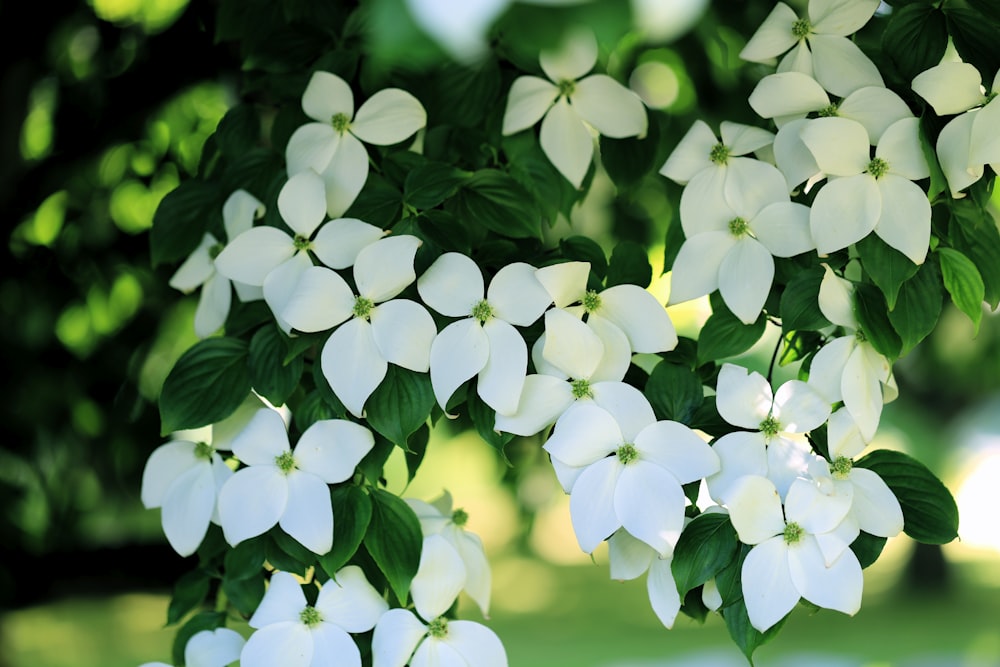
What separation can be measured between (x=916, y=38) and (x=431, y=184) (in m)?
0.29

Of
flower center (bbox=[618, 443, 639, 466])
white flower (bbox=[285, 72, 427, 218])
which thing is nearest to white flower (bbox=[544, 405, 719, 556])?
flower center (bbox=[618, 443, 639, 466])

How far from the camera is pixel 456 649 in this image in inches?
21.1

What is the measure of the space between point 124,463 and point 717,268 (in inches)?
31.7

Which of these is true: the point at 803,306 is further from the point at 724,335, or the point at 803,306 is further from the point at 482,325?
the point at 482,325

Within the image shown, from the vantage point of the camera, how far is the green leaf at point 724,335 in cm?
53

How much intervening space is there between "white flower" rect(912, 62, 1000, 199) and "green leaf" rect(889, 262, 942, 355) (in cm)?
5

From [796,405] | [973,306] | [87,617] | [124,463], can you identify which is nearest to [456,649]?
[796,405]

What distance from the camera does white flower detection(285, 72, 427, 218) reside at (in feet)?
1.92

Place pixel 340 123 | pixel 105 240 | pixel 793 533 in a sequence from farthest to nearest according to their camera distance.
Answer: pixel 105 240 → pixel 340 123 → pixel 793 533

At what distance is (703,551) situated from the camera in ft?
1.63

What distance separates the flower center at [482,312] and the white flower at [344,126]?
0.12 meters

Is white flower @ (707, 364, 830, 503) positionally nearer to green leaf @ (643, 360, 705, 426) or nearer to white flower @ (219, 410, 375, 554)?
green leaf @ (643, 360, 705, 426)

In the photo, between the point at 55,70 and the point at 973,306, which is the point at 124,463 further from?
the point at 973,306

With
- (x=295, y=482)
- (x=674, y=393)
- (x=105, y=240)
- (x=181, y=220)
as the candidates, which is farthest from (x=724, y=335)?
(x=105, y=240)
